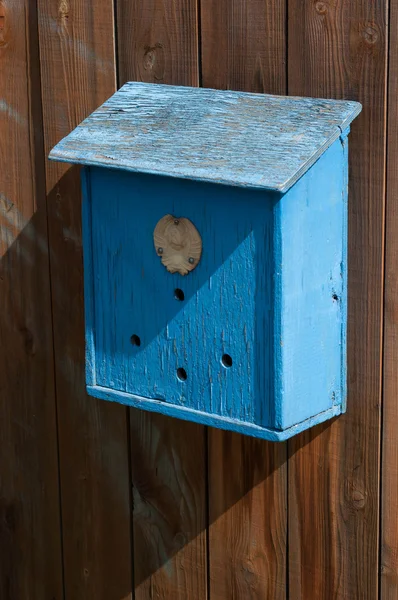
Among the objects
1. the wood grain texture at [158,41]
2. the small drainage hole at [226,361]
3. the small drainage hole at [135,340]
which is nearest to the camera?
the small drainage hole at [226,361]

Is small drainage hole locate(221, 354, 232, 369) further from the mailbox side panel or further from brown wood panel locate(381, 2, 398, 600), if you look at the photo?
brown wood panel locate(381, 2, 398, 600)

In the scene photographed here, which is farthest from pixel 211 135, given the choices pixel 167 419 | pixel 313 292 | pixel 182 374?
pixel 167 419

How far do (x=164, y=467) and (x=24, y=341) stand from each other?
1.53 ft

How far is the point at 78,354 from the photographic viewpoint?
2418 millimetres

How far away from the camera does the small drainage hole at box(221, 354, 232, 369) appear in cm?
186

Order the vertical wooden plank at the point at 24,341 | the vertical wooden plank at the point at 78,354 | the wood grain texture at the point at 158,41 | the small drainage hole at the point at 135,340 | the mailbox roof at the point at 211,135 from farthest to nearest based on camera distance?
the vertical wooden plank at the point at 24,341, the vertical wooden plank at the point at 78,354, the wood grain texture at the point at 158,41, the small drainage hole at the point at 135,340, the mailbox roof at the point at 211,135

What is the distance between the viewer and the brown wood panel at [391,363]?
6.13 feet

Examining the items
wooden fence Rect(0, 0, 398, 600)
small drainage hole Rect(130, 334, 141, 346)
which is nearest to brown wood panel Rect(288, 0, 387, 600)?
wooden fence Rect(0, 0, 398, 600)

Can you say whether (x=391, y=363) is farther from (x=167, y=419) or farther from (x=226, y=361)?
(x=167, y=419)

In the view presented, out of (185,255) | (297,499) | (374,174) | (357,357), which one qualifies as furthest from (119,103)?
(297,499)

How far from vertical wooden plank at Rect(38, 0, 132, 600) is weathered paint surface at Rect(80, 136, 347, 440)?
0.36m

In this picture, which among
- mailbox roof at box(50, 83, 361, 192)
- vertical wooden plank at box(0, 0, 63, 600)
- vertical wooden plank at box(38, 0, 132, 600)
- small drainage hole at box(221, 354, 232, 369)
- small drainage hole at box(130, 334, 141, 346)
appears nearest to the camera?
mailbox roof at box(50, 83, 361, 192)

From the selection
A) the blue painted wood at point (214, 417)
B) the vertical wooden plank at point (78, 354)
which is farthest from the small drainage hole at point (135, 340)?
the vertical wooden plank at point (78, 354)

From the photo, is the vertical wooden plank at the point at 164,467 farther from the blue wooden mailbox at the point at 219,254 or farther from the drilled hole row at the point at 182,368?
the drilled hole row at the point at 182,368
